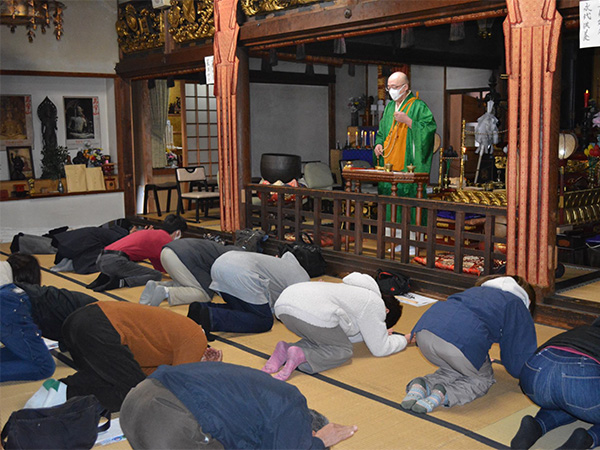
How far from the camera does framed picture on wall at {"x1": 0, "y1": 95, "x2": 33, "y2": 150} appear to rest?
30.1 ft

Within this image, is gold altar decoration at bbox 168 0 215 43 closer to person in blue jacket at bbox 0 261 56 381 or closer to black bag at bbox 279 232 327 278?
black bag at bbox 279 232 327 278

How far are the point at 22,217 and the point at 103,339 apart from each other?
6634 millimetres

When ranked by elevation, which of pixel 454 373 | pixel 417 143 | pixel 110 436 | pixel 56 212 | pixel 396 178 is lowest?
pixel 110 436

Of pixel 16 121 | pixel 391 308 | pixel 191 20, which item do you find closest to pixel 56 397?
pixel 391 308

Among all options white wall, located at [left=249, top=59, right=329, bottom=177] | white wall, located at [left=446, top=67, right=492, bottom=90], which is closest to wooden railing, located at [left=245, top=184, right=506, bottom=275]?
white wall, located at [left=249, top=59, right=329, bottom=177]

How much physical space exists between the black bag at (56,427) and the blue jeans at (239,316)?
1.50m

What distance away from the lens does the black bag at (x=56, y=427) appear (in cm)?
278

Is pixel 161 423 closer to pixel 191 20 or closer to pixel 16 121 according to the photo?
pixel 191 20

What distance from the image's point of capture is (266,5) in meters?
6.77

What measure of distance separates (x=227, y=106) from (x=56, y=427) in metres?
5.13

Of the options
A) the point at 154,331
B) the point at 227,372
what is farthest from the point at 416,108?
the point at 227,372

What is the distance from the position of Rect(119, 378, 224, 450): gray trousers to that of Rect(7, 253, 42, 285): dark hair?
6.09 feet

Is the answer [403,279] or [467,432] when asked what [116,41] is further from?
[467,432]

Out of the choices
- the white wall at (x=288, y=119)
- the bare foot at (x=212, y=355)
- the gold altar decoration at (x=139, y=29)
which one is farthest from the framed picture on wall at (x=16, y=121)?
the bare foot at (x=212, y=355)
